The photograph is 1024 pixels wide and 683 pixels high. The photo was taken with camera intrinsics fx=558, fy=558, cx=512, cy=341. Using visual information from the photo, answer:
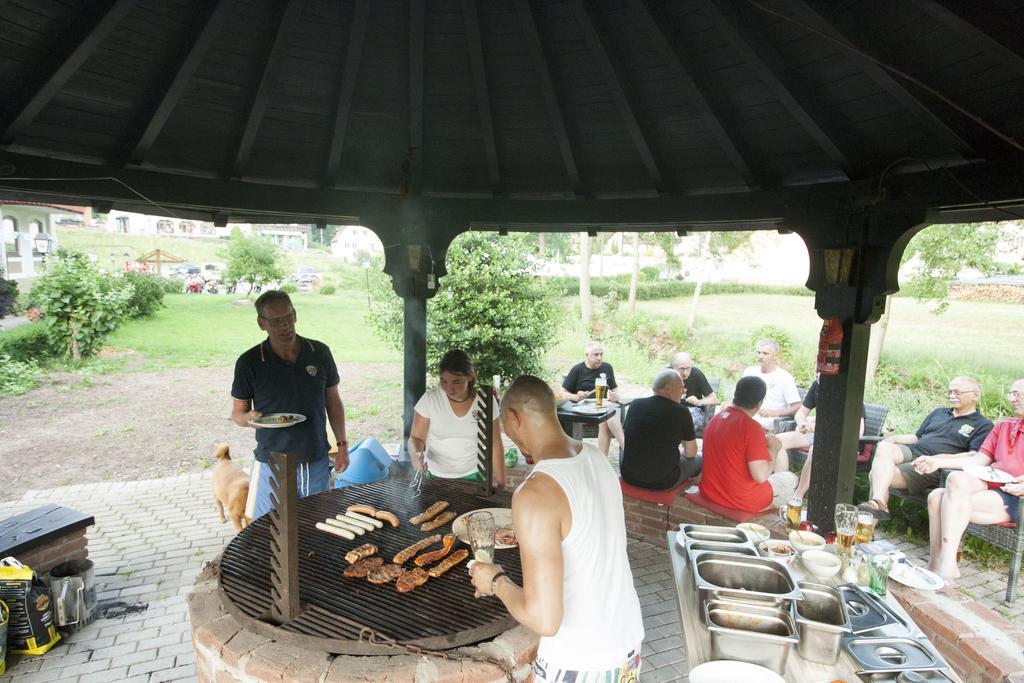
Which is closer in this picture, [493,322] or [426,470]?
[426,470]

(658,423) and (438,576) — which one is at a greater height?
(658,423)

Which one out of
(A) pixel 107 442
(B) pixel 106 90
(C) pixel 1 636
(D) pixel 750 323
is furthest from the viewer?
(D) pixel 750 323

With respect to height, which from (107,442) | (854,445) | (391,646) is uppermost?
(854,445)

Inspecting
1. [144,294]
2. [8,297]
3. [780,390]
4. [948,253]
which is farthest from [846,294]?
[144,294]

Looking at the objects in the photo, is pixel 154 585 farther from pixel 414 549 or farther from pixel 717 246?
pixel 717 246

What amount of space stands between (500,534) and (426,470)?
3.85 feet

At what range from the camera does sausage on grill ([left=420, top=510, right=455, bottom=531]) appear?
3297mm

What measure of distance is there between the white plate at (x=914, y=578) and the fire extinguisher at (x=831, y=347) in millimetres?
1721

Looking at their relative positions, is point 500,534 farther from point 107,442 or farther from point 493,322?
point 107,442

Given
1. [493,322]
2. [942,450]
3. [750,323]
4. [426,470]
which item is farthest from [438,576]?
[750,323]

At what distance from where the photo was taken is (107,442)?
9617mm

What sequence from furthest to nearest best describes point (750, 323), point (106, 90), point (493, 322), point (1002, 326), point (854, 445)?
point (750, 323) < point (1002, 326) < point (493, 322) < point (854, 445) < point (106, 90)

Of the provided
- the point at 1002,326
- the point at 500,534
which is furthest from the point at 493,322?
Result: the point at 1002,326

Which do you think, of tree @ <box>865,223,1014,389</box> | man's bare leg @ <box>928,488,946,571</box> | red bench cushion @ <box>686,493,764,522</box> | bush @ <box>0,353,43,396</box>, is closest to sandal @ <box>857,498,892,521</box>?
man's bare leg @ <box>928,488,946,571</box>
